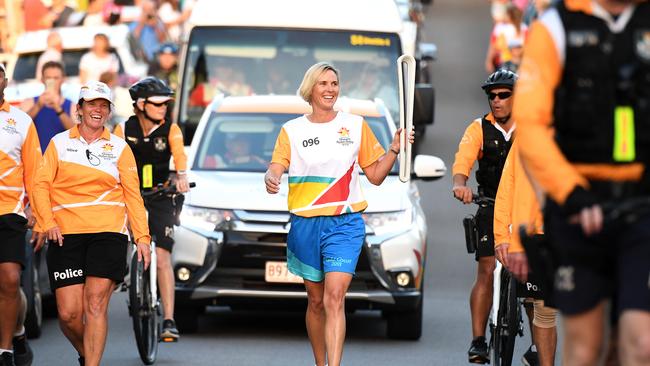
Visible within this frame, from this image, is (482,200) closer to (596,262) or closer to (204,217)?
(204,217)

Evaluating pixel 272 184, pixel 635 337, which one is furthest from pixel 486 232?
pixel 635 337

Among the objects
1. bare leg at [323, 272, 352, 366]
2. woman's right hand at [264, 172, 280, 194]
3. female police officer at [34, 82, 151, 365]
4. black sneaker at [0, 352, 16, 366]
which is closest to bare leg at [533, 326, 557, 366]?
bare leg at [323, 272, 352, 366]

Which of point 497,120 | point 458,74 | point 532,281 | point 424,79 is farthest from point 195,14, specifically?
point 458,74

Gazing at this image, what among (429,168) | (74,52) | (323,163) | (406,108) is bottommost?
(429,168)

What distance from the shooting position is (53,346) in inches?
501

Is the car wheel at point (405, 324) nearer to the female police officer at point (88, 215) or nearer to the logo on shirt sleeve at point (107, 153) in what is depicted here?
the female police officer at point (88, 215)

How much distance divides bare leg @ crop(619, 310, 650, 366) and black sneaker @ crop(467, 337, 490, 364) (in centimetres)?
531

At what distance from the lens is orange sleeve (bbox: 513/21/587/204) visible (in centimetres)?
588

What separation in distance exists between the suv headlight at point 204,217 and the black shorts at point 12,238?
2445 mm

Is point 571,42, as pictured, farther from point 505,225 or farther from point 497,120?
point 497,120

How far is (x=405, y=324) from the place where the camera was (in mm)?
13086

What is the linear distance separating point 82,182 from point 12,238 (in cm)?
89

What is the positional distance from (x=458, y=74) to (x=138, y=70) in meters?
13.2

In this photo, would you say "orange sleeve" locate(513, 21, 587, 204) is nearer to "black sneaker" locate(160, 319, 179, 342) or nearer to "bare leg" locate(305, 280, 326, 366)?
"bare leg" locate(305, 280, 326, 366)
